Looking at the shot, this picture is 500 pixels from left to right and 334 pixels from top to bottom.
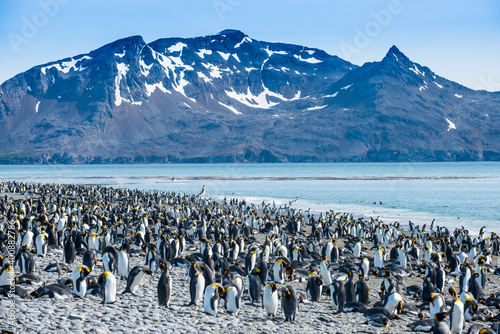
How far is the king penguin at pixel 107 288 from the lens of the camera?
413 inches

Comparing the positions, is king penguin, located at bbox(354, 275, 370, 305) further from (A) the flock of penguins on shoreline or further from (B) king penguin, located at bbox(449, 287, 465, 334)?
(B) king penguin, located at bbox(449, 287, 465, 334)

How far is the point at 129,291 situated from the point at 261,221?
16785 millimetres

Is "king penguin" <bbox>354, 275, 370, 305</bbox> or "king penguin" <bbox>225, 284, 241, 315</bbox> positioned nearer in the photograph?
"king penguin" <bbox>225, 284, 241, 315</bbox>

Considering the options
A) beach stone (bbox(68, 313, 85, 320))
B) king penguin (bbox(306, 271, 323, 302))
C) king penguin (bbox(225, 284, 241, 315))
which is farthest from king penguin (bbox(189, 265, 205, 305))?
king penguin (bbox(306, 271, 323, 302))

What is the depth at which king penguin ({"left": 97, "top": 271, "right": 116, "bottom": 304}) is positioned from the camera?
34.4 feet

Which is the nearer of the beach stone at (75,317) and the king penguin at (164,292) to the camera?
the beach stone at (75,317)

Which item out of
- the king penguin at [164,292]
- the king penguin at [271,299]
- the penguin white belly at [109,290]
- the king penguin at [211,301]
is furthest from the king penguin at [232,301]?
the penguin white belly at [109,290]

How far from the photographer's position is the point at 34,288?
11.2 metres

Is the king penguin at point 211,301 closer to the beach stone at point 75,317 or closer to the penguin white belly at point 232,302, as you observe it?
the penguin white belly at point 232,302

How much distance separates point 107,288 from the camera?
10508 millimetres

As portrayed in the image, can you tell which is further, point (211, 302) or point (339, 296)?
point (339, 296)

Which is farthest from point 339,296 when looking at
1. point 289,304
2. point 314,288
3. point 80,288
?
point 80,288

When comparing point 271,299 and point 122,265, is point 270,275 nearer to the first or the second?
point 271,299

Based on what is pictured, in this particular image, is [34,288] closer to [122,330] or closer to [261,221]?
[122,330]
